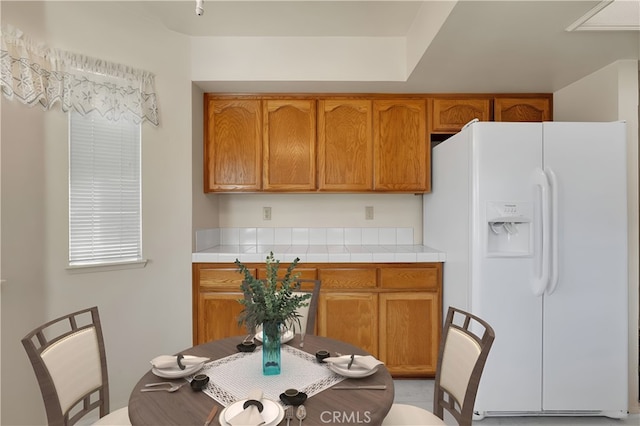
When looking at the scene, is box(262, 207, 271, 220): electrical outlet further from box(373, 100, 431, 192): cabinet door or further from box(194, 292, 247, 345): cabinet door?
box(373, 100, 431, 192): cabinet door

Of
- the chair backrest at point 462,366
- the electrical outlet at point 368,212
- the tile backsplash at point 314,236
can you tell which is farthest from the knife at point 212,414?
→ the electrical outlet at point 368,212

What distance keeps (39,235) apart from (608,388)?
3647 mm

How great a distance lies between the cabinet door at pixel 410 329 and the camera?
2.70 metres

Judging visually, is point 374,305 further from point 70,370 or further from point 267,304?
point 70,370

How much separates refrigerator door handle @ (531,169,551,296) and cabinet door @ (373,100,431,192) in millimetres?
983

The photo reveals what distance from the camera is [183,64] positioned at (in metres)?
2.65

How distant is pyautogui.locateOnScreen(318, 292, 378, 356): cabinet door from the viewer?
2684 millimetres

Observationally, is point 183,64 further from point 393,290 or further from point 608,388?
point 608,388

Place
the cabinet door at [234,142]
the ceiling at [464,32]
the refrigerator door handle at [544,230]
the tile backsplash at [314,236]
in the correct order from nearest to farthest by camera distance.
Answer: the ceiling at [464,32], the refrigerator door handle at [544,230], the cabinet door at [234,142], the tile backsplash at [314,236]

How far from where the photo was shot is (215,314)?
267cm

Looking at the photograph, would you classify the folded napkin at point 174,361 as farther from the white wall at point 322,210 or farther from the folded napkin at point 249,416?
the white wall at point 322,210

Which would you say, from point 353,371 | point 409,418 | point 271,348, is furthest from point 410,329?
point 271,348

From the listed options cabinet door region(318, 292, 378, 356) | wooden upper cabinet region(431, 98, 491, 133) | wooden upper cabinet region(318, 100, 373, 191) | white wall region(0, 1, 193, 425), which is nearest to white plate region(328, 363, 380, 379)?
cabinet door region(318, 292, 378, 356)

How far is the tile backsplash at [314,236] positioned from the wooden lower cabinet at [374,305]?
619 mm
